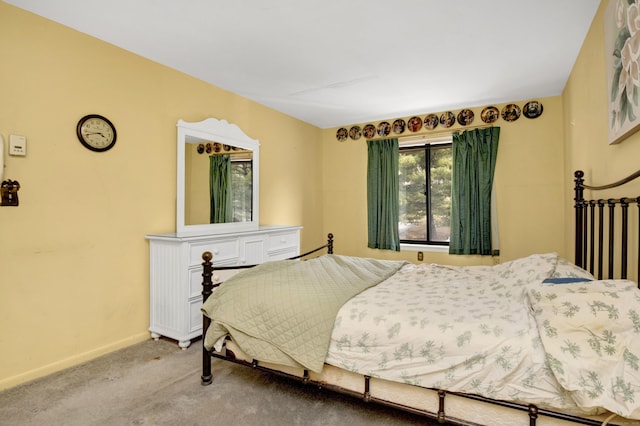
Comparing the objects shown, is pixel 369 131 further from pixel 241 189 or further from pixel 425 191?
pixel 241 189

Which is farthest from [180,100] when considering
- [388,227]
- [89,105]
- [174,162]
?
[388,227]

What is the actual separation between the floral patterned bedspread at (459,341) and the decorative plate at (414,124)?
273 centimetres

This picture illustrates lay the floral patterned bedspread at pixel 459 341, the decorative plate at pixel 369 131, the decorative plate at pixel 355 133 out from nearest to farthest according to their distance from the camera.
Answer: the floral patterned bedspread at pixel 459 341 < the decorative plate at pixel 369 131 < the decorative plate at pixel 355 133

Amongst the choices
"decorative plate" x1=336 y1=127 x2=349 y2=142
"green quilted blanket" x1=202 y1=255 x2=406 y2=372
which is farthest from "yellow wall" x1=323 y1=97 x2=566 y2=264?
"green quilted blanket" x1=202 y1=255 x2=406 y2=372

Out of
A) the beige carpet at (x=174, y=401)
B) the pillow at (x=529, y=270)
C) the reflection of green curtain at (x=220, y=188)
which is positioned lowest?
the beige carpet at (x=174, y=401)

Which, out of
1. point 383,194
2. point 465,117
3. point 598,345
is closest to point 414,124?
point 465,117

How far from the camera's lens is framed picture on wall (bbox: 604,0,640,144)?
1.50 meters

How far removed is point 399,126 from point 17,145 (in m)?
3.96

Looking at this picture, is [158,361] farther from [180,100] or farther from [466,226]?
[466,226]

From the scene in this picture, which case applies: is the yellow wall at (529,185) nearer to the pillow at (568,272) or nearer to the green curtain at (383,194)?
the green curtain at (383,194)

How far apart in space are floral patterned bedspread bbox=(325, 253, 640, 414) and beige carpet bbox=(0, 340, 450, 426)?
382 millimetres

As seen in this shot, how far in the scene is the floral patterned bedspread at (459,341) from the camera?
1300 mm

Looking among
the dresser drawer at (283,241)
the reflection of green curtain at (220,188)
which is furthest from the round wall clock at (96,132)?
the dresser drawer at (283,241)

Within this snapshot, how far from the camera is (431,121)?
4.24 m
